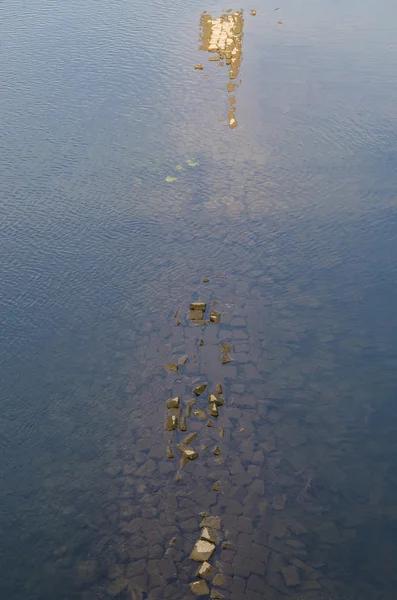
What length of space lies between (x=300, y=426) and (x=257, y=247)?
22.6 feet

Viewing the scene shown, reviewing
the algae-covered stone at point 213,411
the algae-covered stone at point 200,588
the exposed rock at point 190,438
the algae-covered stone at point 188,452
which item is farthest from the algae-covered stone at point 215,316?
the algae-covered stone at point 200,588

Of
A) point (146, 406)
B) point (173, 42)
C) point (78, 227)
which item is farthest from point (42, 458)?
point (173, 42)

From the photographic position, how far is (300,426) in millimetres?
14859

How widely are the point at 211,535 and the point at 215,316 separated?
6.64m

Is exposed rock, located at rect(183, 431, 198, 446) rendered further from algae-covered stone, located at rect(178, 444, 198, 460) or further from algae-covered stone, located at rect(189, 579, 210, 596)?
algae-covered stone, located at rect(189, 579, 210, 596)

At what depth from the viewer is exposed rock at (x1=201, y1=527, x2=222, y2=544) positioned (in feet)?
40.5

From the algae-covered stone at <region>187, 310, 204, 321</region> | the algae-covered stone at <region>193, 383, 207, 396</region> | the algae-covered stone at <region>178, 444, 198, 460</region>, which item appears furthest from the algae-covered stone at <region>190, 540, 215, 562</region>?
the algae-covered stone at <region>187, 310, 204, 321</region>

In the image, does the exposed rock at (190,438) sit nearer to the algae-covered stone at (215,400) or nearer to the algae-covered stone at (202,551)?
the algae-covered stone at (215,400)

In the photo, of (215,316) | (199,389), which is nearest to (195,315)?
(215,316)

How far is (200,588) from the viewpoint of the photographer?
461 inches

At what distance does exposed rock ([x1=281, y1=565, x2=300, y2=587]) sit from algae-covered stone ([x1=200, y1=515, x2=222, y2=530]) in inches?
60.9

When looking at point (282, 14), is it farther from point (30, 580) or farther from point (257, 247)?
point (30, 580)

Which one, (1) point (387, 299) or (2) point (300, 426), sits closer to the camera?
(2) point (300, 426)

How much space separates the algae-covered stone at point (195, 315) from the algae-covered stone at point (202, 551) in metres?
6.77
